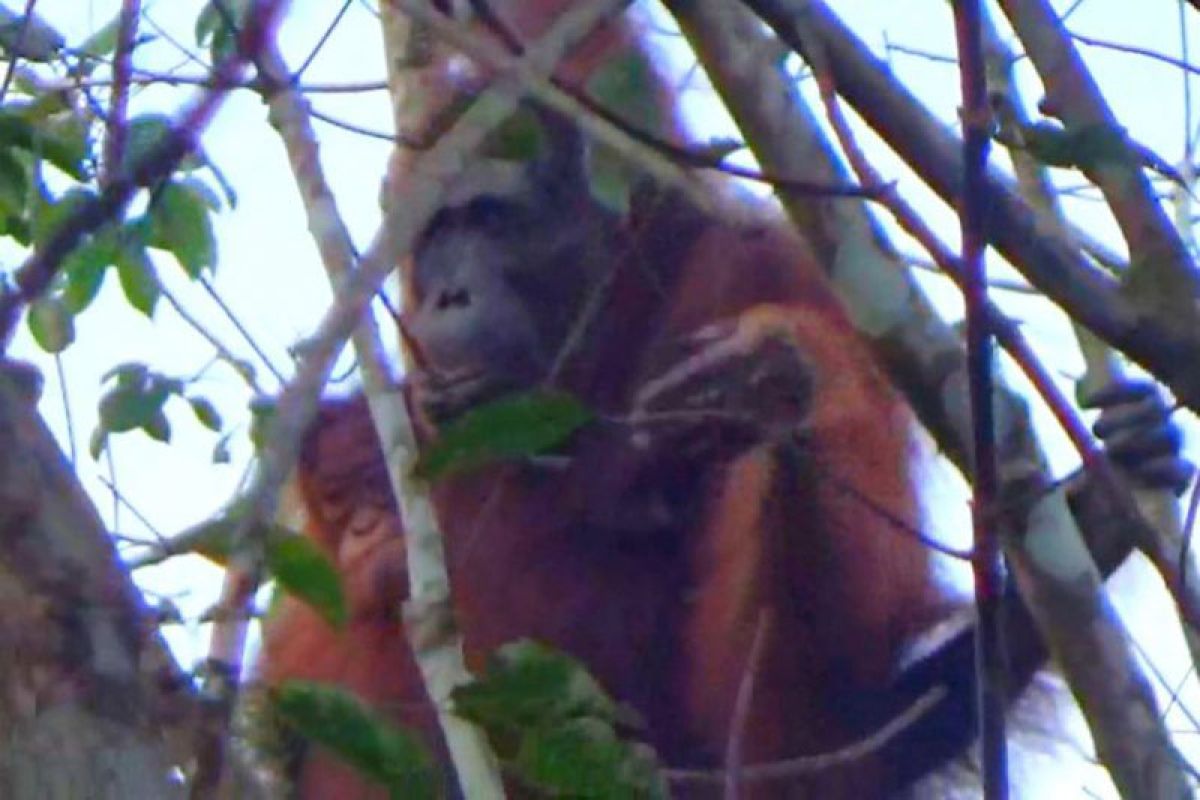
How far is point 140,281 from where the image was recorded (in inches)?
147

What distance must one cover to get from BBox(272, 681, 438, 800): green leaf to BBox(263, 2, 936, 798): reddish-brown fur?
1.65 m

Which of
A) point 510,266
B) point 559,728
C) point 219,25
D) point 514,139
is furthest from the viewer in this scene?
point 510,266

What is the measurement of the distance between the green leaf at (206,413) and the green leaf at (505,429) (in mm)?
1605

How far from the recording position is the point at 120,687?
160 centimetres

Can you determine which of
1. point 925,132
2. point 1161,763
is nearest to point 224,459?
point 925,132

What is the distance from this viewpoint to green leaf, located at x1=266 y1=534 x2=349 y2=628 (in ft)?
7.23

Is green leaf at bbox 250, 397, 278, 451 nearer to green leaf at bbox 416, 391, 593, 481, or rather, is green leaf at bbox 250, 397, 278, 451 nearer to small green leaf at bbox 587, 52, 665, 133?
small green leaf at bbox 587, 52, 665, 133

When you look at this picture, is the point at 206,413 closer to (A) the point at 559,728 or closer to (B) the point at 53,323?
(B) the point at 53,323

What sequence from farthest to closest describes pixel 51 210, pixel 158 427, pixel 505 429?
pixel 158 427 → pixel 51 210 → pixel 505 429

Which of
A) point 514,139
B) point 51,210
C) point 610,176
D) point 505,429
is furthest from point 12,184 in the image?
point 610,176

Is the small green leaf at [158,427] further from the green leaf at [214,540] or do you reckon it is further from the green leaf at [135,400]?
the green leaf at [214,540]

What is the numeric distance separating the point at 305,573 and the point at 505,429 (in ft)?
0.84

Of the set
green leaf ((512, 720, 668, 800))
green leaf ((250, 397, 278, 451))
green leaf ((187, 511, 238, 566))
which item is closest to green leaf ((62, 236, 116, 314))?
green leaf ((250, 397, 278, 451))

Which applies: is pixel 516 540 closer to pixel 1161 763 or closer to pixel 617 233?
pixel 617 233
